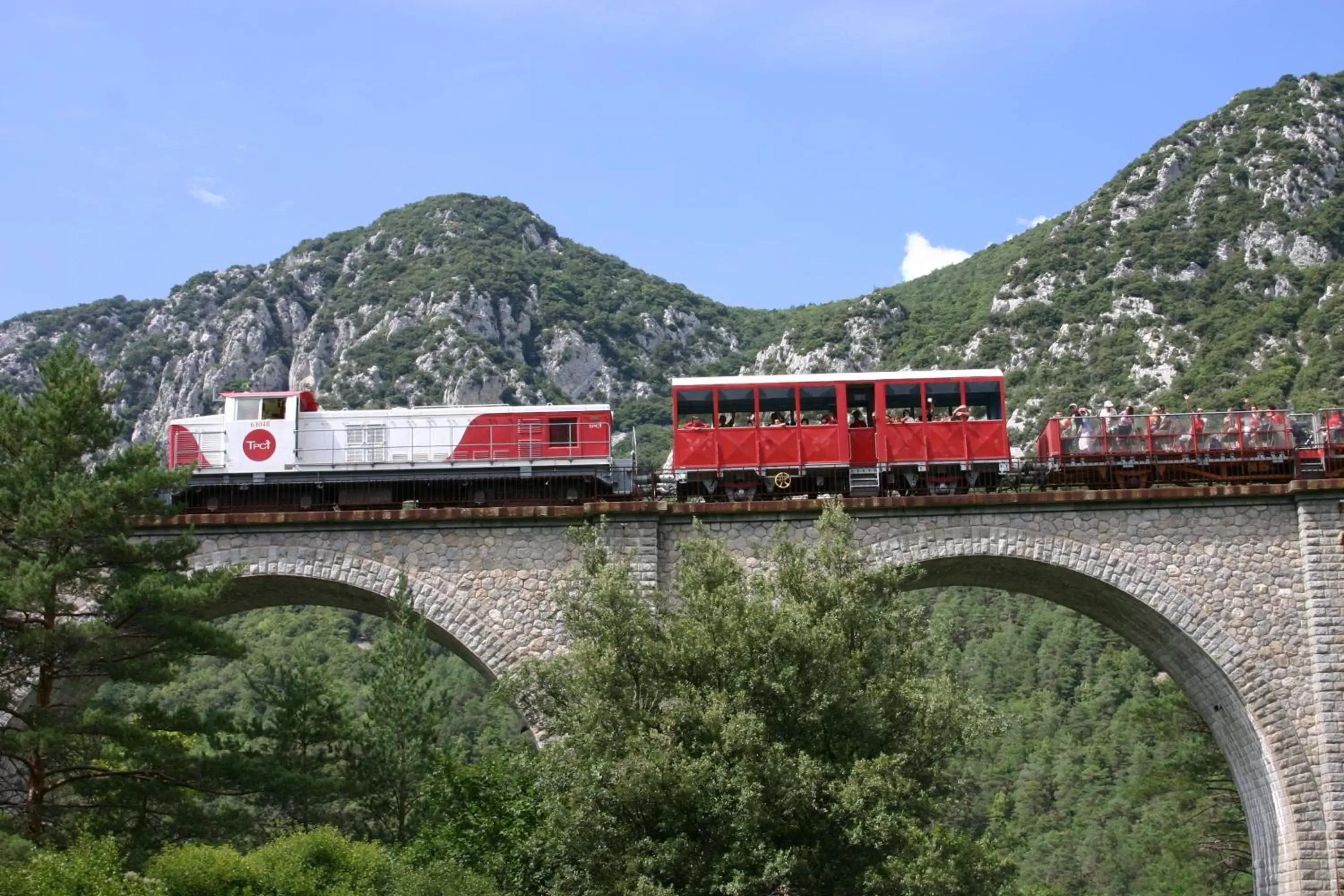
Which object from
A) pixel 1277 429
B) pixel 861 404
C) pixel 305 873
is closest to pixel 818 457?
pixel 861 404

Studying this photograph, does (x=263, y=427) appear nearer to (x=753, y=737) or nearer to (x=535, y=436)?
(x=535, y=436)

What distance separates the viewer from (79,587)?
2331 centimetres

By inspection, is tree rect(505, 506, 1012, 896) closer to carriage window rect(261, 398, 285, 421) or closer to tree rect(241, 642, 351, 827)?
tree rect(241, 642, 351, 827)

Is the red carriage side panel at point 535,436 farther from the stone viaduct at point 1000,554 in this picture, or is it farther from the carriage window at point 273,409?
the carriage window at point 273,409

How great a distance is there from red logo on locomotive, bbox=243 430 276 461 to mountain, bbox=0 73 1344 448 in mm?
46215

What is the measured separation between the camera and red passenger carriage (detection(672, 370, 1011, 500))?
2930cm

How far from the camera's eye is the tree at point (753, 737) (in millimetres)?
20562

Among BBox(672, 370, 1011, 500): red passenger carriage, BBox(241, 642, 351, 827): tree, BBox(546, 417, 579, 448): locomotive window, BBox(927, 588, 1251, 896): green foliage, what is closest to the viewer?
BBox(241, 642, 351, 827): tree

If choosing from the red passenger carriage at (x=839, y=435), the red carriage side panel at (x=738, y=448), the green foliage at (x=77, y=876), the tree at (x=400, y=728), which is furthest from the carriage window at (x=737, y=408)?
the green foliage at (x=77, y=876)

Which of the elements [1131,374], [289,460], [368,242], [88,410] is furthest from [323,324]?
[88,410]

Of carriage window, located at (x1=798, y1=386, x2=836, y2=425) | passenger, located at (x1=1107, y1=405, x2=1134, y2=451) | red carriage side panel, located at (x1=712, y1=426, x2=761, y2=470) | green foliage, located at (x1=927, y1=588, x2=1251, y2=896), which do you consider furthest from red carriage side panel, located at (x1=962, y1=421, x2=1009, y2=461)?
red carriage side panel, located at (x1=712, y1=426, x2=761, y2=470)

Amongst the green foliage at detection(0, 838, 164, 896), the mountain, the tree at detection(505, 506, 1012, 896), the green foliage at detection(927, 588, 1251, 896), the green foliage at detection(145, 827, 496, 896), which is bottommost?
the green foliage at detection(927, 588, 1251, 896)

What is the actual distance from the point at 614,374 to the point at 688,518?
233 feet

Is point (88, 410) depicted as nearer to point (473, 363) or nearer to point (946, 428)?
point (946, 428)
